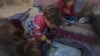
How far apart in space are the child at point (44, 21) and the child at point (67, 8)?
88mm

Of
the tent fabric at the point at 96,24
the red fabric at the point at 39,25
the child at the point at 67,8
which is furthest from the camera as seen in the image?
the child at the point at 67,8

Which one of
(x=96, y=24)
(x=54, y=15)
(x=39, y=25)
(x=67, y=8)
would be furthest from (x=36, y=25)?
(x=96, y=24)

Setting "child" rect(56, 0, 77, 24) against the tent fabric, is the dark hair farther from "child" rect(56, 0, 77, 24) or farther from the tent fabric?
the tent fabric

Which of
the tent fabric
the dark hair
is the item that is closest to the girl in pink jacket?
the dark hair

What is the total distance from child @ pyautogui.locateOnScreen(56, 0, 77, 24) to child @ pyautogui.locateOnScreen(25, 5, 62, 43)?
9 centimetres

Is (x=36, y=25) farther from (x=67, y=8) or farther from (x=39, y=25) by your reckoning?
(x=67, y=8)

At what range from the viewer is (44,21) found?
1.63 metres

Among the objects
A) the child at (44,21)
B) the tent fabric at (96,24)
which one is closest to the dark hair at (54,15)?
the child at (44,21)

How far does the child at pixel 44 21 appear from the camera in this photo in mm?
1584

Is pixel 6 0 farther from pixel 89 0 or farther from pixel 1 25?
pixel 1 25

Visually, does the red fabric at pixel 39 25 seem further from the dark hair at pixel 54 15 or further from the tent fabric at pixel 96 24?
the tent fabric at pixel 96 24

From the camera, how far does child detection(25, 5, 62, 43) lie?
158 cm

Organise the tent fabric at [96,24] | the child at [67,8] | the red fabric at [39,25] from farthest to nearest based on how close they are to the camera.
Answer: the child at [67,8]
the red fabric at [39,25]
the tent fabric at [96,24]

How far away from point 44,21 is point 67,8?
0.20m
